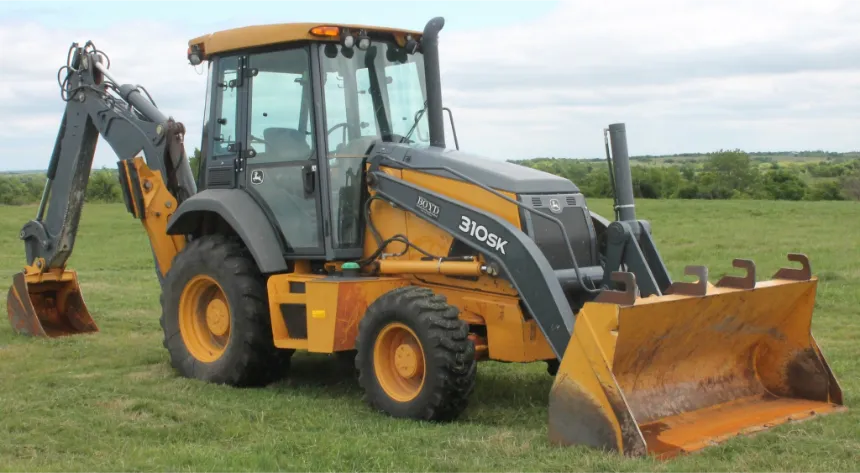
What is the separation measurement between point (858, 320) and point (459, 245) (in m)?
5.99

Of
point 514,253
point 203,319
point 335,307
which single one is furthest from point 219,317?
point 514,253

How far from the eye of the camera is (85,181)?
432 inches

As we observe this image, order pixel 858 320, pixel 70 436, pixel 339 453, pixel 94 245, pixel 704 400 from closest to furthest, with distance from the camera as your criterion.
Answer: pixel 339 453 → pixel 70 436 → pixel 704 400 → pixel 858 320 → pixel 94 245

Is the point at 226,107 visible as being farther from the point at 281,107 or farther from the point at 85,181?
the point at 85,181

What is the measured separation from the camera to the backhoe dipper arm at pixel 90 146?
32.1 ft

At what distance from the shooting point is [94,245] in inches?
1022

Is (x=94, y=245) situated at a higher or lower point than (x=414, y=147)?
lower

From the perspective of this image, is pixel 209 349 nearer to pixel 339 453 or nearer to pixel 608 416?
pixel 339 453

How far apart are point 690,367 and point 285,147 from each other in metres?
3.58

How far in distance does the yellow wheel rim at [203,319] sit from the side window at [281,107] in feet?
3.95

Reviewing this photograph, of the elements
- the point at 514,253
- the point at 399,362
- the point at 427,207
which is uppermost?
the point at 427,207

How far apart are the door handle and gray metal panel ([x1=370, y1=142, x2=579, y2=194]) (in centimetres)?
49

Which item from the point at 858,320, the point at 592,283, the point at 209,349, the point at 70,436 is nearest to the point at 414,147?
the point at 592,283

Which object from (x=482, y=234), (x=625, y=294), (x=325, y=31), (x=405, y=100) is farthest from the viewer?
(x=405, y=100)
